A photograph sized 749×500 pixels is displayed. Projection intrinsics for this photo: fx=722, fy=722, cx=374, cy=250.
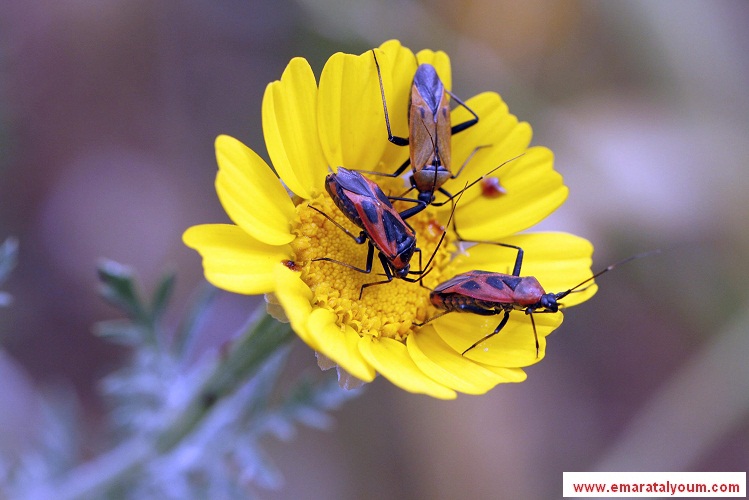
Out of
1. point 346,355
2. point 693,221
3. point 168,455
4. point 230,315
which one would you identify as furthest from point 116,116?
point 693,221

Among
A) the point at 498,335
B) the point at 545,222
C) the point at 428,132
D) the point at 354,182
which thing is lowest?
the point at 545,222

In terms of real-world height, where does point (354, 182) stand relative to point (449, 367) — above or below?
above

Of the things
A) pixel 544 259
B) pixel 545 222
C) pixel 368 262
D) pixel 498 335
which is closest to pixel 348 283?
pixel 368 262

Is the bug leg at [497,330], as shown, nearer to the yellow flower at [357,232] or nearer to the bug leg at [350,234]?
the yellow flower at [357,232]

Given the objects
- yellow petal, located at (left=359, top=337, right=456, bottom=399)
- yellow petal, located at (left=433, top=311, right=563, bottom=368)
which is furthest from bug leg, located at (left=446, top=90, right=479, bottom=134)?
yellow petal, located at (left=359, top=337, right=456, bottom=399)

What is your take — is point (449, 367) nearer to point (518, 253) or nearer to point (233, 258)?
point (518, 253)

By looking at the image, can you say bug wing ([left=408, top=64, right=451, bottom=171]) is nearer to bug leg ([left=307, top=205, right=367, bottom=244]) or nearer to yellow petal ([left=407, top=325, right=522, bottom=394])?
bug leg ([left=307, top=205, right=367, bottom=244])

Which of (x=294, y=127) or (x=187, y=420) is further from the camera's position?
(x=187, y=420)
